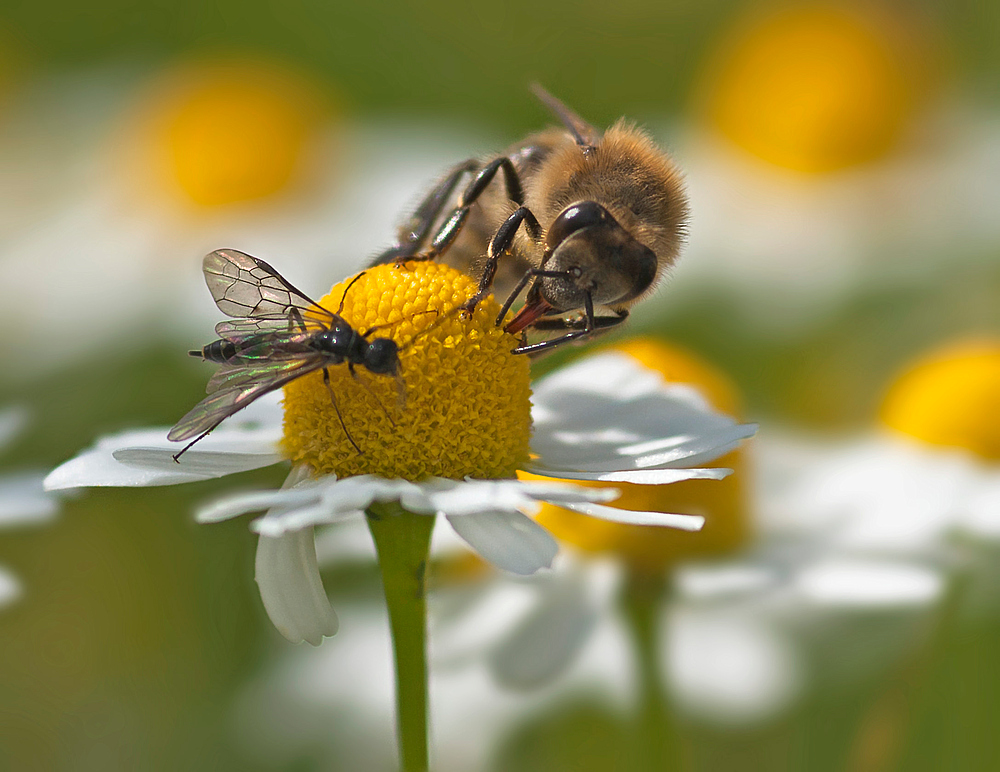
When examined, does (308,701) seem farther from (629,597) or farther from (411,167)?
(411,167)

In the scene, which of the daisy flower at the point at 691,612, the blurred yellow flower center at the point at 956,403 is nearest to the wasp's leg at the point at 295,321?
the daisy flower at the point at 691,612

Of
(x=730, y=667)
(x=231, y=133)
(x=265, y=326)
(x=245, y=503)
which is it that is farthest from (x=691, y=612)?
(x=231, y=133)

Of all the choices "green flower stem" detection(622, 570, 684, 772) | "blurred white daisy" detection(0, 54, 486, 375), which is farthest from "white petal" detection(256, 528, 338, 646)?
"blurred white daisy" detection(0, 54, 486, 375)

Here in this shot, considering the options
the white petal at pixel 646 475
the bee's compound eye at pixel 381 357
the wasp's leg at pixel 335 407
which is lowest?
the white petal at pixel 646 475

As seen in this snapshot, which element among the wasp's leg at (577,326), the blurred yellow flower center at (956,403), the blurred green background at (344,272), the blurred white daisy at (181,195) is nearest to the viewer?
the wasp's leg at (577,326)

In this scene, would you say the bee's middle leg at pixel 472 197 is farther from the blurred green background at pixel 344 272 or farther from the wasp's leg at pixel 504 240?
the blurred green background at pixel 344 272

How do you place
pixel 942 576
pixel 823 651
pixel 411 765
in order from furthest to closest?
pixel 823 651
pixel 942 576
pixel 411 765

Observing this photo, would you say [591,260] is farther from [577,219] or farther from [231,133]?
[231,133]

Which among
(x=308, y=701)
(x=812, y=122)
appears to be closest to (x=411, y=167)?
(x=812, y=122)
